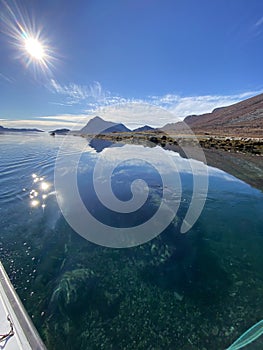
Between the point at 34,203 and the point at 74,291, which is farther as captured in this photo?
the point at 34,203

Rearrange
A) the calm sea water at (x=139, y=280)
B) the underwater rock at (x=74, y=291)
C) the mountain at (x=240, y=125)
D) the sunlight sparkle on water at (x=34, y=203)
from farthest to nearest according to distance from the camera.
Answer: the mountain at (x=240, y=125) → the sunlight sparkle on water at (x=34, y=203) → the underwater rock at (x=74, y=291) → the calm sea water at (x=139, y=280)

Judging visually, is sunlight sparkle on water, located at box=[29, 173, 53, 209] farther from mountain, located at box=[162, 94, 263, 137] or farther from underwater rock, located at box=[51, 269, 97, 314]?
mountain, located at box=[162, 94, 263, 137]

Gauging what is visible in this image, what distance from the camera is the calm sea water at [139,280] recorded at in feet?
11.9

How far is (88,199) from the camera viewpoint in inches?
371

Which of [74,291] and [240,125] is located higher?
[240,125]

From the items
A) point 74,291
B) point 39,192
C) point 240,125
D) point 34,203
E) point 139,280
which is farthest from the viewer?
point 240,125

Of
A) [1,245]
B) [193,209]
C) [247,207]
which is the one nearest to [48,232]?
[1,245]

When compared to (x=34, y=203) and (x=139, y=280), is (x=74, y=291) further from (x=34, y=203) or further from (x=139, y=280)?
(x=34, y=203)

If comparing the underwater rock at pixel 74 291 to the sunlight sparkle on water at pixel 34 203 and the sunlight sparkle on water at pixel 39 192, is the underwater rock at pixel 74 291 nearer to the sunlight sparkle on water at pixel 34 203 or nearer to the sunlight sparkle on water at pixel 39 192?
the sunlight sparkle on water at pixel 39 192

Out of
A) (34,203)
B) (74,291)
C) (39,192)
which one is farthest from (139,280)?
(39,192)

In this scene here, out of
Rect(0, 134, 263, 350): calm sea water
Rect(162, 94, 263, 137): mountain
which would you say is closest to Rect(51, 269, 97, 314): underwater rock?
Rect(0, 134, 263, 350): calm sea water

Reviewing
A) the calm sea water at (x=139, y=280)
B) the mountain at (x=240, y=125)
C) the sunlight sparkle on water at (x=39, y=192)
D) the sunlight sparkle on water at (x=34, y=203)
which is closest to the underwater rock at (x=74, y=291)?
the calm sea water at (x=139, y=280)

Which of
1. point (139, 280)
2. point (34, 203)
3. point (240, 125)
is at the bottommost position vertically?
point (139, 280)

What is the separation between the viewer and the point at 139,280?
4.80m
